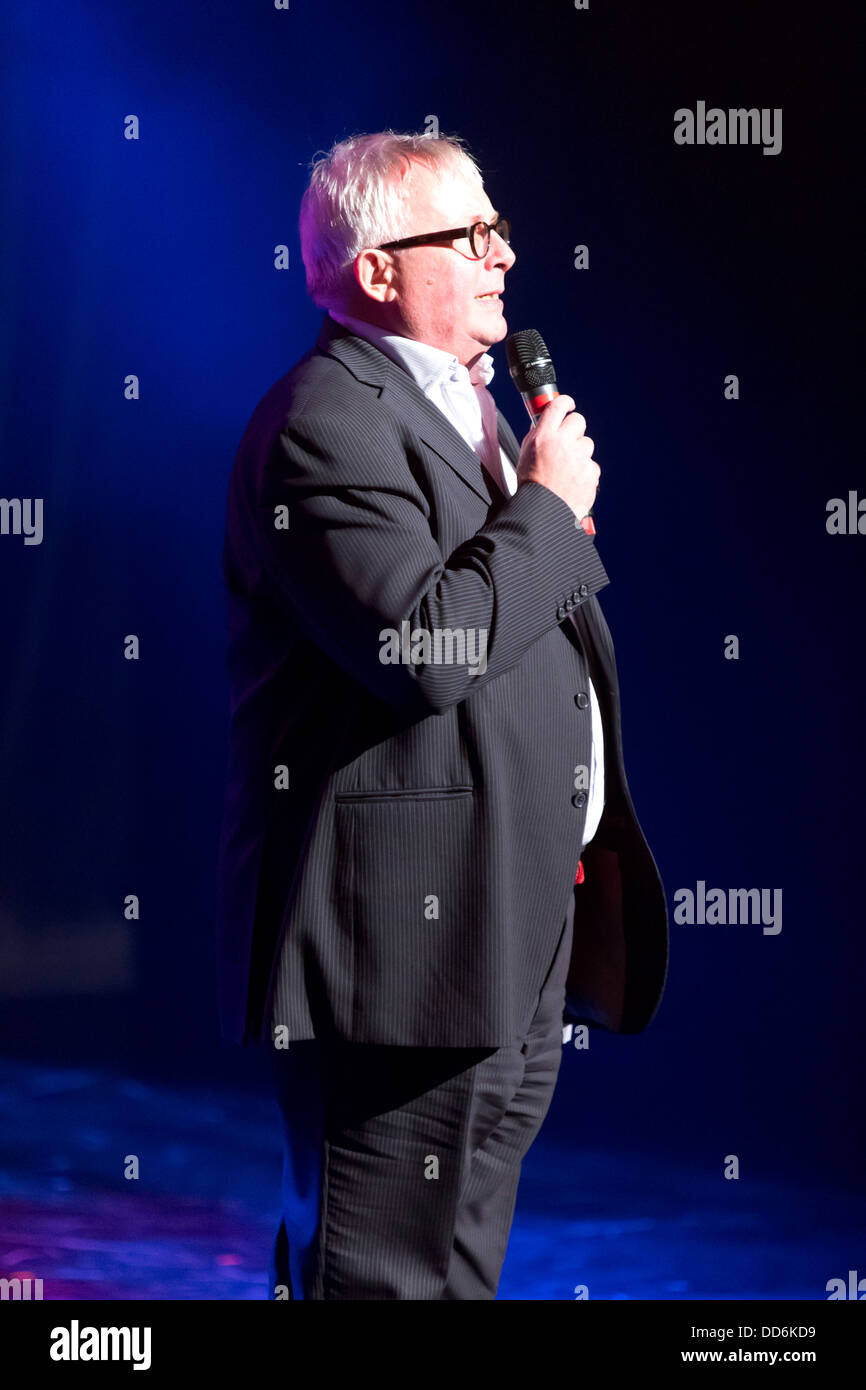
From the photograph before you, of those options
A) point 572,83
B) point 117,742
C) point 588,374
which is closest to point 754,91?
point 572,83

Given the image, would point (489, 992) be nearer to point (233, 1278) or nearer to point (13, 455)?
point (233, 1278)

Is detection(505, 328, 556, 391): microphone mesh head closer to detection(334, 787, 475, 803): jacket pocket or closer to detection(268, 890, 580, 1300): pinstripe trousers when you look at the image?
detection(334, 787, 475, 803): jacket pocket

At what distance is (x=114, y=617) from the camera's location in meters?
2.44

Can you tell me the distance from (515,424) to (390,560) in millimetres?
1370

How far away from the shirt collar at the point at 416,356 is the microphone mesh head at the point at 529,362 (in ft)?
0.36

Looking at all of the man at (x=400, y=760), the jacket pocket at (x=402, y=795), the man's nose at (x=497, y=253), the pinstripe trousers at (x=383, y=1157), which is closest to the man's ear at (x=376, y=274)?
the man at (x=400, y=760)

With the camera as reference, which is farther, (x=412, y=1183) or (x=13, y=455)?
(x=13, y=455)

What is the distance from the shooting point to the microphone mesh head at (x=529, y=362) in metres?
1.55

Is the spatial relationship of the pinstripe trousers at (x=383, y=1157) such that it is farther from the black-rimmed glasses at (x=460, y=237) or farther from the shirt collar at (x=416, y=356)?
the black-rimmed glasses at (x=460, y=237)

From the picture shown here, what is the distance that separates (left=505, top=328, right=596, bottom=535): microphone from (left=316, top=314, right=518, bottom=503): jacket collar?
0.14 meters

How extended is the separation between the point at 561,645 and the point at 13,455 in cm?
134

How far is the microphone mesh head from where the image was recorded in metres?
1.55

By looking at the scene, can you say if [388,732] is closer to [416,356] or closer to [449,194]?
[416,356]
